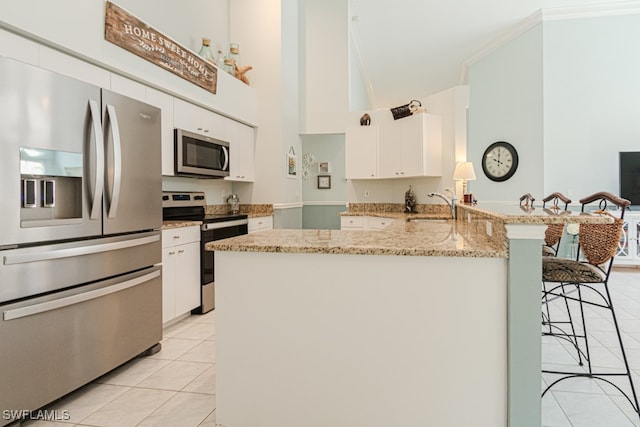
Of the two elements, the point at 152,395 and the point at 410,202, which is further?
the point at 410,202

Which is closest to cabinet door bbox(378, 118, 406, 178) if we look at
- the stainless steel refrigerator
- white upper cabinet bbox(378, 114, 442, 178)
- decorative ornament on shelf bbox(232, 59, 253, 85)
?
white upper cabinet bbox(378, 114, 442, 178)

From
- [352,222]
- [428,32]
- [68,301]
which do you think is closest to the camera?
[68,301]

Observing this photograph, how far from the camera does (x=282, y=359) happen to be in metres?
1.69

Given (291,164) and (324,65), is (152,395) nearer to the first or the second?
(291,164)

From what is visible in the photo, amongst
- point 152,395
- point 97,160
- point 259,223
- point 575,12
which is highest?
point 575,12

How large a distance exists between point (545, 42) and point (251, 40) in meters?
4.36

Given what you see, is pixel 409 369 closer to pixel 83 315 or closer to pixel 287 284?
pixel 287 284

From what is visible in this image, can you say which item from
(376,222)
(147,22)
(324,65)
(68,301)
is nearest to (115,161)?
(68,301)

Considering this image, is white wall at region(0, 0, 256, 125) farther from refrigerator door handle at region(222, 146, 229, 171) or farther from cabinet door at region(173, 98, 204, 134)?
refrigerator door handle at region(222, 146, 229, 171)

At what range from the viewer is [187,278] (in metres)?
3.43

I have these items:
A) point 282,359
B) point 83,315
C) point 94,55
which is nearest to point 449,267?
point 282,359

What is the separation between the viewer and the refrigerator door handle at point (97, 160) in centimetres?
213

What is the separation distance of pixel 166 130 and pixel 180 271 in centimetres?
126

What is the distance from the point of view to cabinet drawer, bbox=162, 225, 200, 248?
315 centimetres
